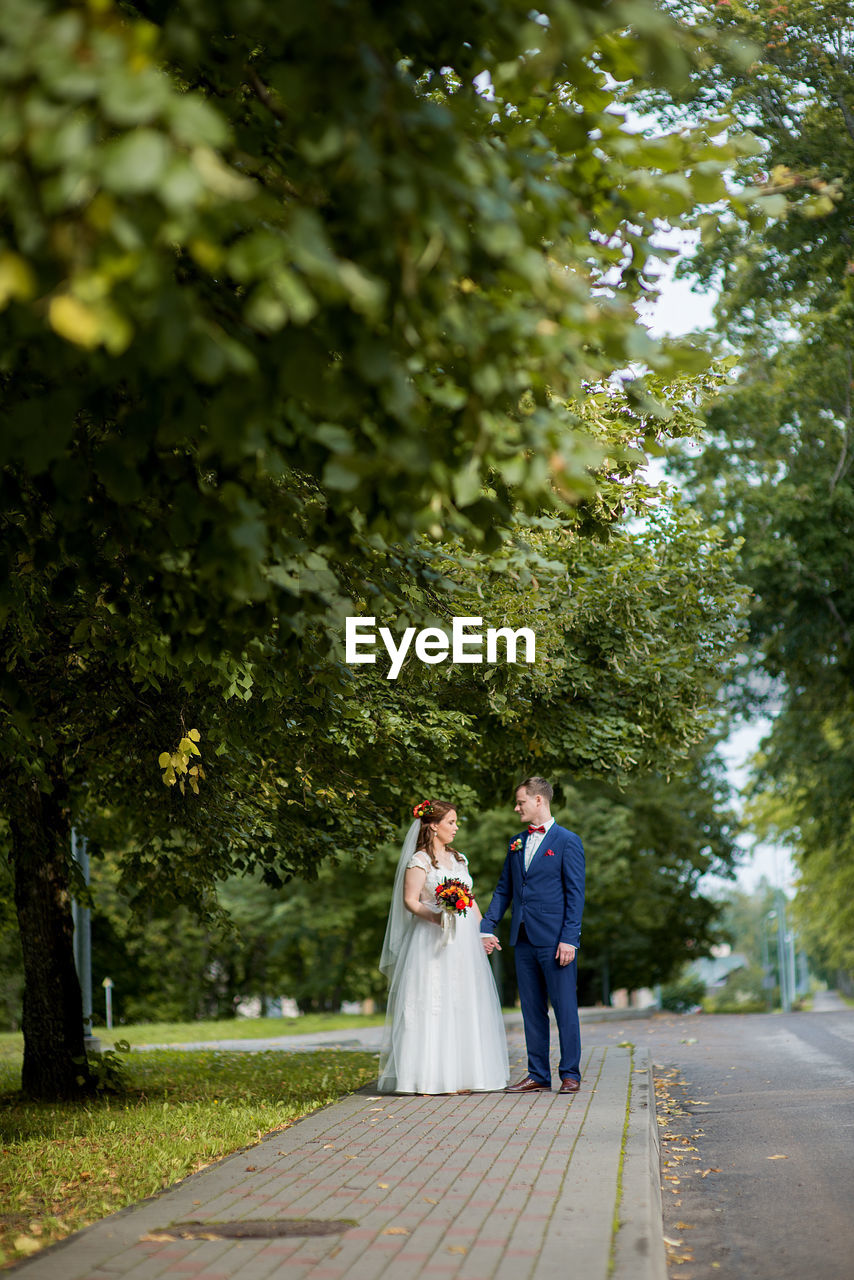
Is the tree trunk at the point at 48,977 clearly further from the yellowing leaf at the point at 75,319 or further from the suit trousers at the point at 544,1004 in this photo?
the yellowing leaf at the point at 75,319

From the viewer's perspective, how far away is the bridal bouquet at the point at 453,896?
10.9m

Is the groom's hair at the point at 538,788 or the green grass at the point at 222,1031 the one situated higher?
the groom's hair at the point at 538,788

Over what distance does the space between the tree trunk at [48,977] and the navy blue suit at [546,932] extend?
4.02 meters

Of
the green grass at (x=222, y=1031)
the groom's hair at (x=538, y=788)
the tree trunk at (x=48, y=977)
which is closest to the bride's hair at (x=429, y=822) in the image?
the groom's hair at (x=538, y=788)

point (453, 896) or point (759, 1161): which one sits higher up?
point (453, 896)

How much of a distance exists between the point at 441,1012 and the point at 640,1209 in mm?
5120

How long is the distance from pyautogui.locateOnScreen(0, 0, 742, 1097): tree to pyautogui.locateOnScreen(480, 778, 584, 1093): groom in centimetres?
343

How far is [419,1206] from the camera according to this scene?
20.3ft

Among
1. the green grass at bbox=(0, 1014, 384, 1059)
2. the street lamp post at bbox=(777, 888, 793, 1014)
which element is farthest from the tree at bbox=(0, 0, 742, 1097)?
the street lamp post at bbox=(777, 888, 793, 1014)

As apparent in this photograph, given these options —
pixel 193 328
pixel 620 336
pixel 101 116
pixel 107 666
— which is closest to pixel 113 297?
pixel 193 328

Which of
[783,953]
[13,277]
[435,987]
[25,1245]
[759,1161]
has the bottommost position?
[783,953]

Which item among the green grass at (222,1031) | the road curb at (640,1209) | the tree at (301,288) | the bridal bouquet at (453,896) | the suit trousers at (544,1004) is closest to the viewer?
the tree at (301,288)
